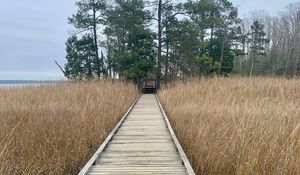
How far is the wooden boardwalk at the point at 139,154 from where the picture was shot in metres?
4.52

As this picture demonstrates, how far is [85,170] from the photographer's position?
4.40 meters

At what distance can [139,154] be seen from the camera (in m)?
5.45

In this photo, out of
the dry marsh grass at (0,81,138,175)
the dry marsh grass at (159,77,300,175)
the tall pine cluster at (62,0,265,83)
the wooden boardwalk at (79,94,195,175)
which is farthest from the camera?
the tall pine cluster at (62,0,265,83)

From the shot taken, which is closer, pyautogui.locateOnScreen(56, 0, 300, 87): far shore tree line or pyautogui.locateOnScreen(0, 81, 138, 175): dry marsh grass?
pyautogui.locateOnScreen(0, 81, 138, 175): dry marsh grass

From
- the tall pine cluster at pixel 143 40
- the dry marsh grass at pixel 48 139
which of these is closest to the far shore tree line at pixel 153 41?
the tall pine cluster at pixel 143 40

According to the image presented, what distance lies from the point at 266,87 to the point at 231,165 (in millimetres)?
9649

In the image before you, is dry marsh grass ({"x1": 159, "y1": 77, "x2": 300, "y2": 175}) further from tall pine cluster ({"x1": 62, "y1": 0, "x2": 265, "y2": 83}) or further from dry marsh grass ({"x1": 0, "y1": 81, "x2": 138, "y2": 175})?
tall pine cluster ({"x1": 62, "y1": 0, "x2": 265, "y2": 83})

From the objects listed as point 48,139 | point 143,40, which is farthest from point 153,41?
point 48,139

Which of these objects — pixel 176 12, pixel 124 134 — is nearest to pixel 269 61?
pixel 176 12

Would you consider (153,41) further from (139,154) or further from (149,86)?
(139,154)

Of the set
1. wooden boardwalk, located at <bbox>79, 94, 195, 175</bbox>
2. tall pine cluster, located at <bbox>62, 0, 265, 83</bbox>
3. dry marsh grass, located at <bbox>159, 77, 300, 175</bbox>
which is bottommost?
wooden boardwalk, located at <bbox>79, 94, 195, 175</bbox>

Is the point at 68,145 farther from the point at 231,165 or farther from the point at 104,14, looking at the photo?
the point at 104,14

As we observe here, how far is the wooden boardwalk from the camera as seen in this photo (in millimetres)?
4516

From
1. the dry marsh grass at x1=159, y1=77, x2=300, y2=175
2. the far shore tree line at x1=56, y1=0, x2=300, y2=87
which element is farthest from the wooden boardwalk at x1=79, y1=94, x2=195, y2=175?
the far shore tree line at x1=56, y1=0, x2=300, y2=87
